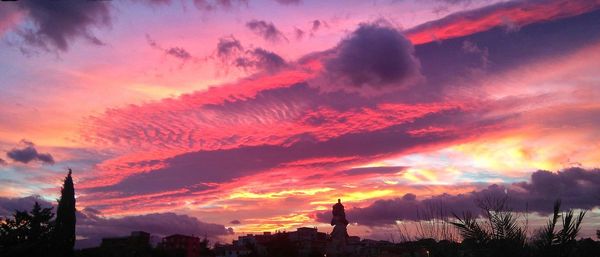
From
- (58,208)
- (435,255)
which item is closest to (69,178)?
(58,208)

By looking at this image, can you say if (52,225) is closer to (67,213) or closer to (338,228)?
(67,213)

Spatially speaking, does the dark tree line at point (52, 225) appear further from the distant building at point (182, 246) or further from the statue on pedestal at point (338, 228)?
the statue on pedestal at point (338, 228)

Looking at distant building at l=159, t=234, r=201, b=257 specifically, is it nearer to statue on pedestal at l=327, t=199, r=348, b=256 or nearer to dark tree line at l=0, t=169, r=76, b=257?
dark tree line at l=0, t=169, r=76, b=257

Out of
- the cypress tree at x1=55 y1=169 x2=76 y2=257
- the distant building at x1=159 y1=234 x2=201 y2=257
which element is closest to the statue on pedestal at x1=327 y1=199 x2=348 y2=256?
the distant building at x1=159 y1=234 x2=201 y2=257

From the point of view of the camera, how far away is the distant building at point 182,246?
2532 centimetres

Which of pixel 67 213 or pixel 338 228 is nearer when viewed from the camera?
pixel 67 213

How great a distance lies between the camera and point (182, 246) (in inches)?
3167

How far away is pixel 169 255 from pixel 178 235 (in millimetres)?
34501

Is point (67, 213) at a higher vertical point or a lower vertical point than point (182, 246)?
higher

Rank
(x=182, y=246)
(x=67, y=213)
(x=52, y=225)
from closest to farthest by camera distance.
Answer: (x=52, y=225)
(x=67, y=213)
(x=182, y=246)

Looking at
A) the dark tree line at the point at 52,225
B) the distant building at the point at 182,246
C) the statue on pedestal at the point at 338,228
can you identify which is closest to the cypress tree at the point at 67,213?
the dark tree line at the point at 52,225

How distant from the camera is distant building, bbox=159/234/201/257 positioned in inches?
997

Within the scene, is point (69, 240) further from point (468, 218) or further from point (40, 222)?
point (468, 218)

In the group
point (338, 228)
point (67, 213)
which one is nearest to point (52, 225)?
point (67, 213)
